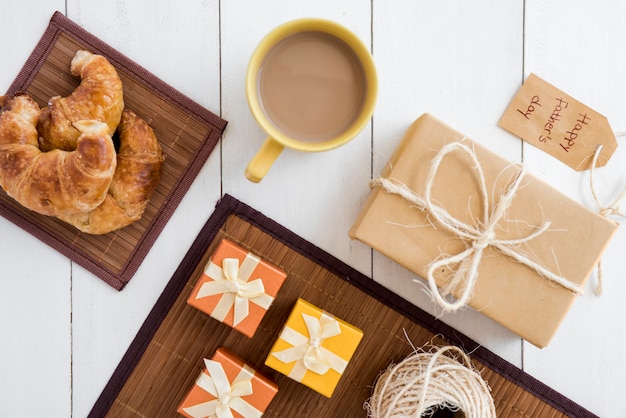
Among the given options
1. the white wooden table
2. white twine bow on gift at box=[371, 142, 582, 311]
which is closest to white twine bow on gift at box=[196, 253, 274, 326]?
the white wooden table

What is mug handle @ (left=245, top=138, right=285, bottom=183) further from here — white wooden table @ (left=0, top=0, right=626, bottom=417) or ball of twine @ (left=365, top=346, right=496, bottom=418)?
ball of twine @ (left=365, top=346, right=496, bottom=418)

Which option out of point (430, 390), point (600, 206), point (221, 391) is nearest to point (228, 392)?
point (221, 391)

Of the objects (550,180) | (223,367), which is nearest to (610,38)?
(550,180)

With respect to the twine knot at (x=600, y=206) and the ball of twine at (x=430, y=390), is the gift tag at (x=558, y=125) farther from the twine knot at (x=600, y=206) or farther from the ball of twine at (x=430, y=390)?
the ball of twine at (x=430, y=390)

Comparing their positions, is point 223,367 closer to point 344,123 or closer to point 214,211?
point 214,211

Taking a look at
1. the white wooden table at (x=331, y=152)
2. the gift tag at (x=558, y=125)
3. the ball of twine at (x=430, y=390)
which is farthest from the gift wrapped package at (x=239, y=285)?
the gift tag at (x=558, y=125)

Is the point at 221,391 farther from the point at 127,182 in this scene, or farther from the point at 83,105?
the point at 83,105
